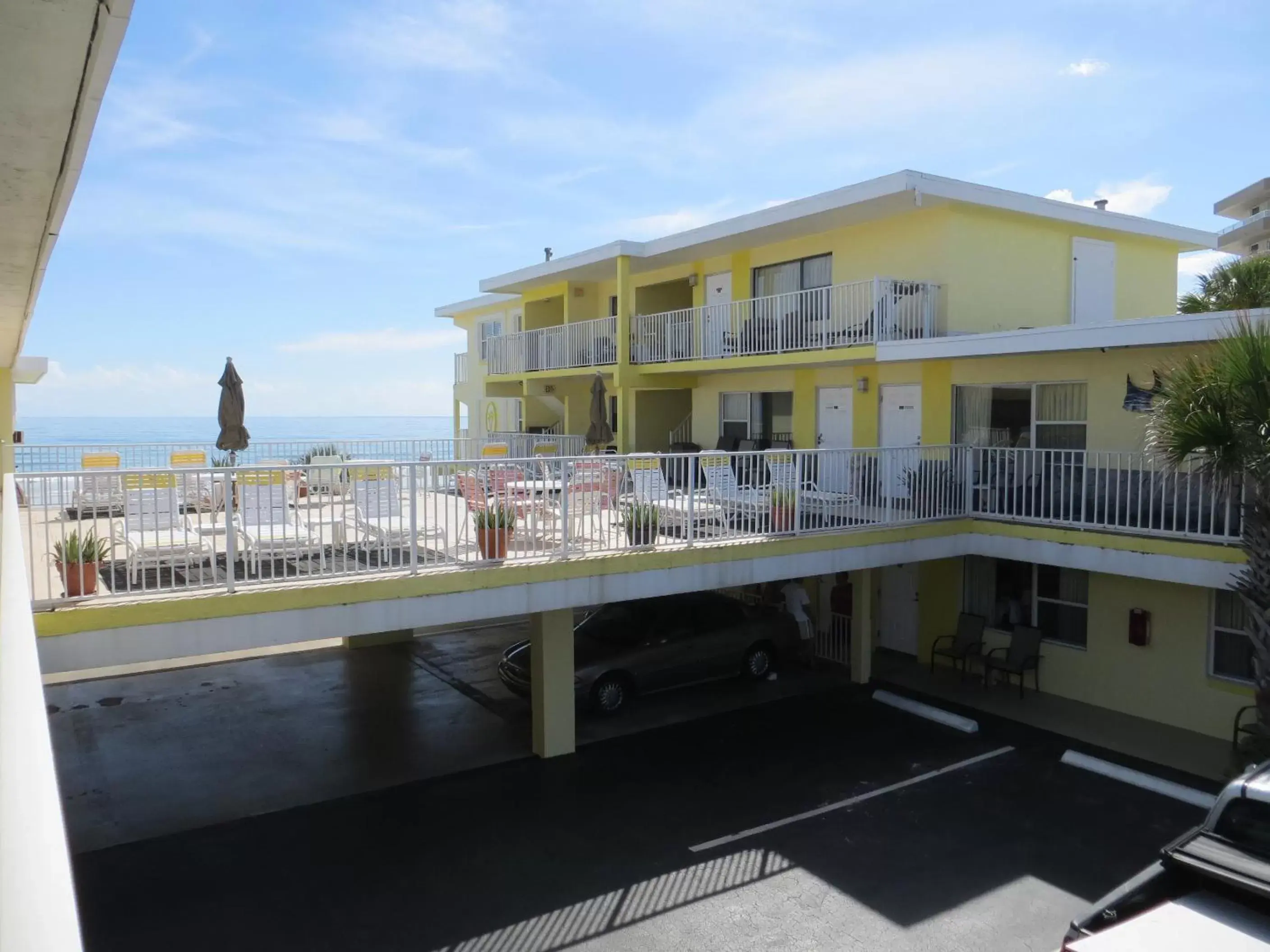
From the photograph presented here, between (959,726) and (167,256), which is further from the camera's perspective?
(167,256)

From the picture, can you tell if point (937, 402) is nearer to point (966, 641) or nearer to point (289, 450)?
point (966, 641)

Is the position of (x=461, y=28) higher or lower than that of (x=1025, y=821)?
higher

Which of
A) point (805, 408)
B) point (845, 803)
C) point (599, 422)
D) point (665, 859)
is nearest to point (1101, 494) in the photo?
point (845, 803)

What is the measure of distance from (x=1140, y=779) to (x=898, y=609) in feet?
21.0

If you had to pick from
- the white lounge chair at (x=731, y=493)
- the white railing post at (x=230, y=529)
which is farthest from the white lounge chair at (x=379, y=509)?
the white lounge chair at (x=731, y=493)

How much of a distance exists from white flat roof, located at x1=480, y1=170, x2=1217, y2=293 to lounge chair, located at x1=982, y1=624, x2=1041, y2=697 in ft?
24.3

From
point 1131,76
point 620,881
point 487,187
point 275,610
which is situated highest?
point 487,187

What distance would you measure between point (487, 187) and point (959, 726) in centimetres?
1830

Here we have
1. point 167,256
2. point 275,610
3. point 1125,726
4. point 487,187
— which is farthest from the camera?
point 167,256

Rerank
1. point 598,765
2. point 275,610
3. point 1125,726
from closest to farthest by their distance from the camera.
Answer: point 275,610, point 598,765, point 1125,726

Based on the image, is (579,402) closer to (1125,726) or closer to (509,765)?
(509,765)

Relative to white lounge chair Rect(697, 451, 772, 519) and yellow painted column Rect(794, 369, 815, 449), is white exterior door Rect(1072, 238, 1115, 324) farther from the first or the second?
white lounge chair Rect(697, 451, 772, 519)

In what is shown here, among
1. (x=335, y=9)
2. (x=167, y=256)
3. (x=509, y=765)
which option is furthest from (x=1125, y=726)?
(x=167, y=256)

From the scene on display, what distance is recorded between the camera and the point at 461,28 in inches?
448
